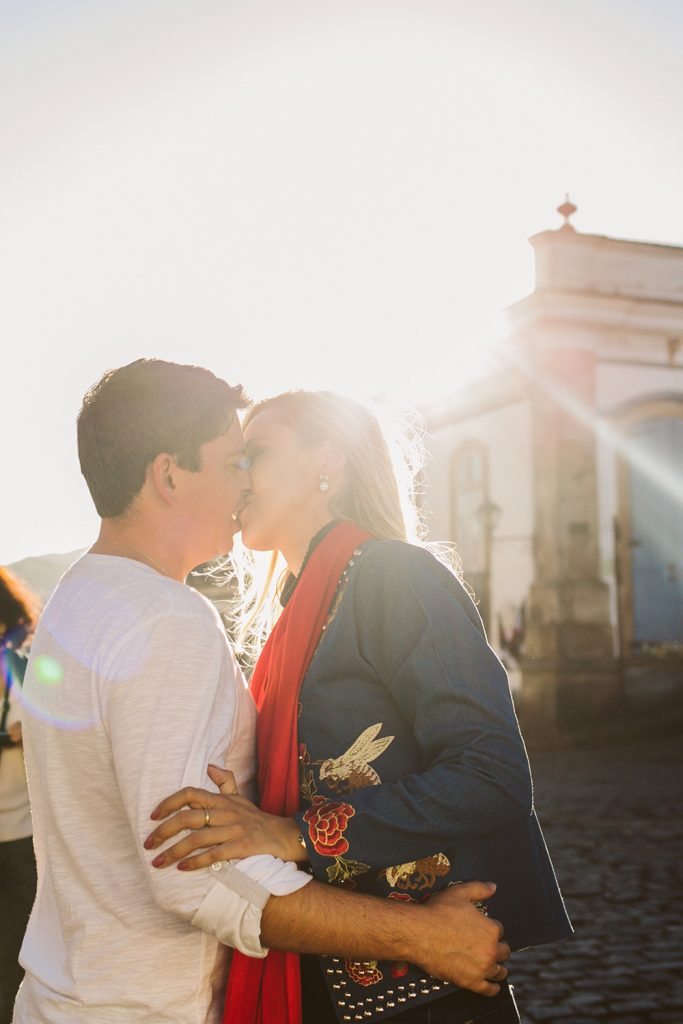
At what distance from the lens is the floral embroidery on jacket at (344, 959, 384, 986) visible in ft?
6.78

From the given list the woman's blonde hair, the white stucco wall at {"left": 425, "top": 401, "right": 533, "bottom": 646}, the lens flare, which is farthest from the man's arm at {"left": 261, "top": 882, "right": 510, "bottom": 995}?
the white stucco wall at {"left": 425, "top": 401, "right": 533, "bottom": 646}

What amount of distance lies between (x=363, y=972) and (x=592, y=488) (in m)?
16.2

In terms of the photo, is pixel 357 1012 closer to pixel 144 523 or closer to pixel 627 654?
pixel 144 523

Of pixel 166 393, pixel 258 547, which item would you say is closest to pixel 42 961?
pixel 166 393

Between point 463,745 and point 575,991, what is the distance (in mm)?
3801

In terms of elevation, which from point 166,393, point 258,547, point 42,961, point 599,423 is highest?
point 599,423

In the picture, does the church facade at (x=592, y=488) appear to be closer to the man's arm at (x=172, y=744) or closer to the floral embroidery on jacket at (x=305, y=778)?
the floral embroidery on jacket at (x=305, y=778)

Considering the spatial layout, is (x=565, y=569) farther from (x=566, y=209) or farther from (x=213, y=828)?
(x=213, y=828)

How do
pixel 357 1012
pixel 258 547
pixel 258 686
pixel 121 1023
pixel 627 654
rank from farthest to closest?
pixel 627 654 → pixel 258 547 → pixel 258 686 → pixel 357 1012 → pixel 121 1023

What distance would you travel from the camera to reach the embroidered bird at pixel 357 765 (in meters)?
2.18

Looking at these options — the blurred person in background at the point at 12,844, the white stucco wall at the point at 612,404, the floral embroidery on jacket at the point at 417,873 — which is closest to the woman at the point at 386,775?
the floral embroidery on jacket at the point at 417,873

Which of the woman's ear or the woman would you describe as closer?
the woman

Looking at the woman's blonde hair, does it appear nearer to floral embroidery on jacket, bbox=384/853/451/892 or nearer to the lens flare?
floral embroidery on jacket, bbox=384/853/451/892

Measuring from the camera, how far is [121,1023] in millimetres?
1854
